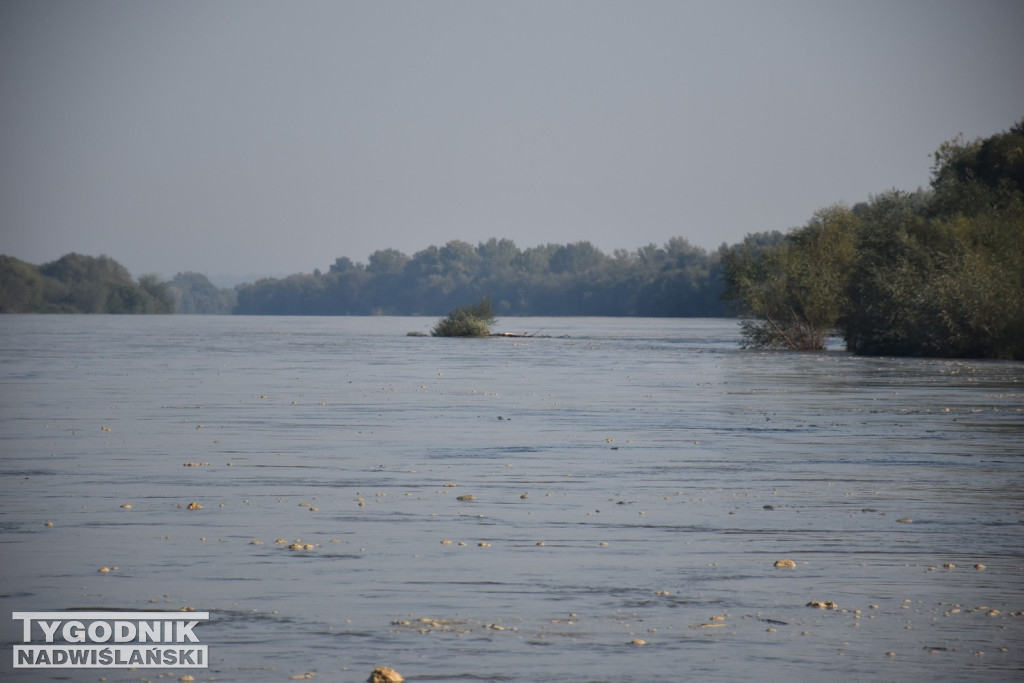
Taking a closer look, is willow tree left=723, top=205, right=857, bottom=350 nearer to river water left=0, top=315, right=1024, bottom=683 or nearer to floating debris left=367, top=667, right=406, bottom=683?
river water left=0, top=315, right=1024, bottom=683

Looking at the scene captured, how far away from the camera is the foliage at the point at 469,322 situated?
98.4 metres

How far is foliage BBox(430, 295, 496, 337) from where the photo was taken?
323ft

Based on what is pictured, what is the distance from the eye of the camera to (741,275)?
2739 inches

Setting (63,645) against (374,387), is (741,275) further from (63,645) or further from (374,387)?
(63,645)

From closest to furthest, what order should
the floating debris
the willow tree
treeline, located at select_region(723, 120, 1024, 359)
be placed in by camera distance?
1. the floating debris
2. treeline, located at select_region(723, 120, 1024, 359)
3. the willow tree

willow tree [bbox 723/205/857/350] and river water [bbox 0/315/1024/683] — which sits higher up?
willow tree [bbox 723/205/857/350]

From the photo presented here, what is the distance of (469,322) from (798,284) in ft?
120

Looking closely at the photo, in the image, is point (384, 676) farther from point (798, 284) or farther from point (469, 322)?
point (469, 322)

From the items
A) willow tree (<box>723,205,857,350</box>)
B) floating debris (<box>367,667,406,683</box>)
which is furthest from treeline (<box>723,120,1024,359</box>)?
floating debris (<box>367,667,406,683</box>)

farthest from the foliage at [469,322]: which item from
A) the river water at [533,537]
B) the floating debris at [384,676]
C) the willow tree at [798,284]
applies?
the floating debris at [384,676]

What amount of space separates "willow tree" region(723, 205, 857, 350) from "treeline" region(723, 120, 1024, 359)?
2.8 inches

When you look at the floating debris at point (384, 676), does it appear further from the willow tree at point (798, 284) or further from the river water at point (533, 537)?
Answer: the willow tree at point (798, 284)

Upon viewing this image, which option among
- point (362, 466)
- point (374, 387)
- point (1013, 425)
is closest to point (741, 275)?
point (374, 387)

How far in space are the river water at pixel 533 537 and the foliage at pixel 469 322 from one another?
71.6 m
